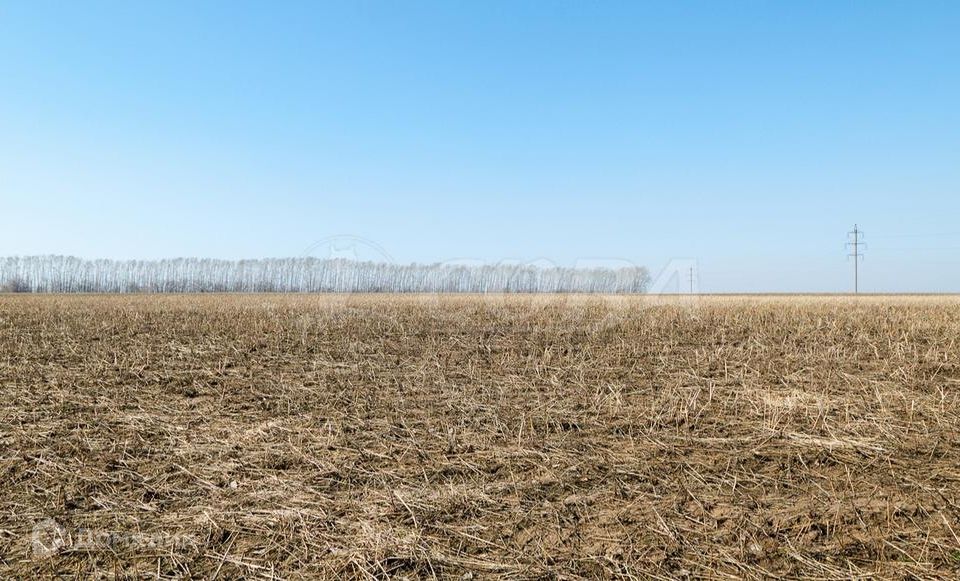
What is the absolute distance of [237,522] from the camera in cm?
329

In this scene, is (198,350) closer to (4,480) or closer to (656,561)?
(4,480)

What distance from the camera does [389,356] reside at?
8102 millimetres

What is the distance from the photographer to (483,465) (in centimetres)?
405

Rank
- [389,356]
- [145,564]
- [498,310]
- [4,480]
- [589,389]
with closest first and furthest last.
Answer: [145,564]
[4,480]
[589,389]
[389,356]
[498,310]

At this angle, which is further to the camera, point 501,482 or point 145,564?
point 501,482

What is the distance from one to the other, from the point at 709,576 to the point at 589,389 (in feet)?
11.4

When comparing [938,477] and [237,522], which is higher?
[938,477]

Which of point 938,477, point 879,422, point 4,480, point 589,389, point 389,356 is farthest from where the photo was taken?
point 389,356

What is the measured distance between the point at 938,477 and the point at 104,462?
5701 millimetres

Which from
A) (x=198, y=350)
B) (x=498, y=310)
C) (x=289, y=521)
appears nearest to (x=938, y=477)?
(x=289, y=521)

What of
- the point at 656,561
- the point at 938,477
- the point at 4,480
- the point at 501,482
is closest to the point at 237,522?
the point at 501,482

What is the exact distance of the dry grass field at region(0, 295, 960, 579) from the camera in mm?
2918

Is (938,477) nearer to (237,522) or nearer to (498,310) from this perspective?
(237,522)

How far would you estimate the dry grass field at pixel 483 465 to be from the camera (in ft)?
9.57
